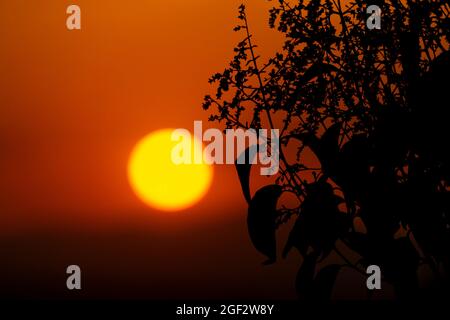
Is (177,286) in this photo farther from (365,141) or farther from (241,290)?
(365,141)

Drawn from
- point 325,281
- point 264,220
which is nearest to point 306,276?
point 325,281

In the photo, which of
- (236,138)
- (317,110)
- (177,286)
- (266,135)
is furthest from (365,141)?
(177,286)

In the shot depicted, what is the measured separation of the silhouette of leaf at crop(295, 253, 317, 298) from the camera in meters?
2.10

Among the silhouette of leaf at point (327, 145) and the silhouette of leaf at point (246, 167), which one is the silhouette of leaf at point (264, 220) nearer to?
the silhouette of leaf at point (246, 167)

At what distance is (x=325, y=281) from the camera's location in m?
2.17

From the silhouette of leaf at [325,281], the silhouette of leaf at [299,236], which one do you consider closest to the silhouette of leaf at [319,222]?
the silhouette of leaf at [299,236]

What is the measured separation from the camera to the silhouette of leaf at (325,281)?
2131 millimetres

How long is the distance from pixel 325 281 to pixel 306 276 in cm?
10

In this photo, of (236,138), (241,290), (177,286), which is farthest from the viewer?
(177,286)

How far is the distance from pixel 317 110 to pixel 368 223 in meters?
0.41

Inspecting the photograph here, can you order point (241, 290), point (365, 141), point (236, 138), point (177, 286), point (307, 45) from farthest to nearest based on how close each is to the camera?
point (177, 286), point (241, 290), point (236, 138), point (307, 45), point (365, 141)

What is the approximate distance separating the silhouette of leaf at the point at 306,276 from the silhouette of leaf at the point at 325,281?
0.10 feet

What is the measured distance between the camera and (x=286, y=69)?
2086mm

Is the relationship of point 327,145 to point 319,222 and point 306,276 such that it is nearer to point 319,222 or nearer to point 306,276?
point 319,222
